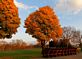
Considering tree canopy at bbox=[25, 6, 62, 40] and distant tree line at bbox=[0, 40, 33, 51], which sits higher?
tree canopy at bbox=[25, 6, 62, 40]

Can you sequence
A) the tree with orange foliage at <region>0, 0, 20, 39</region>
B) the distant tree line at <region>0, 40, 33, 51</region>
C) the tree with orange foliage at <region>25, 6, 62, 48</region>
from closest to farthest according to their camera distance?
the tree with orange foliage at <region>0, 0, 20, 39</region>, the tree with orange foliage at <region>25, 6, 62, 48</region>, the distant tree line at <region>0, 40, 33, 51</region>

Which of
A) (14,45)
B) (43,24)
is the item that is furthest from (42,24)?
(14,45)

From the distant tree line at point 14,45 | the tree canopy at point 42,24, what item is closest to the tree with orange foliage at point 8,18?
the tree canopy at point 42,24

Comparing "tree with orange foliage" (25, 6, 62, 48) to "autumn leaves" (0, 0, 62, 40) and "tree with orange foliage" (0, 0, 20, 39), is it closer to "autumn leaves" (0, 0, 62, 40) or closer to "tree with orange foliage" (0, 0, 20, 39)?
"autumn leaves" (0, 0, 62, 40)

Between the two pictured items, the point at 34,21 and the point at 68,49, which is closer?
the point at 68,49

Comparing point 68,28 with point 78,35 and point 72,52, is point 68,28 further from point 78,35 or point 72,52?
point 72,52

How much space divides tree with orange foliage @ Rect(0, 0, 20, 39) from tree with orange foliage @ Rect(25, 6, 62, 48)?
37.9 ft

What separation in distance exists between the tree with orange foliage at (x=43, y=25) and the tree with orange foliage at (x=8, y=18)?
37.9 ft

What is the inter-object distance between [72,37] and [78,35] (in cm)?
335

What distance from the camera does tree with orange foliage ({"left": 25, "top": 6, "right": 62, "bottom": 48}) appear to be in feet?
161

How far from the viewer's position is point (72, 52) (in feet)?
142

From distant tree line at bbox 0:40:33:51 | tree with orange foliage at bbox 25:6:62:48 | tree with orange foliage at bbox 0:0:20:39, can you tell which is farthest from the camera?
distant tree line at bbox 0:40:33:51

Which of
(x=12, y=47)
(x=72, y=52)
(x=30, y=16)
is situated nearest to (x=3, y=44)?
(x=12, y=47)

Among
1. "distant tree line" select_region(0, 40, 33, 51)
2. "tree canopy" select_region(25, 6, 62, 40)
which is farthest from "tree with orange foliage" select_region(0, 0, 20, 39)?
"distant tree line" select_region(0, 40, 33, 51)
